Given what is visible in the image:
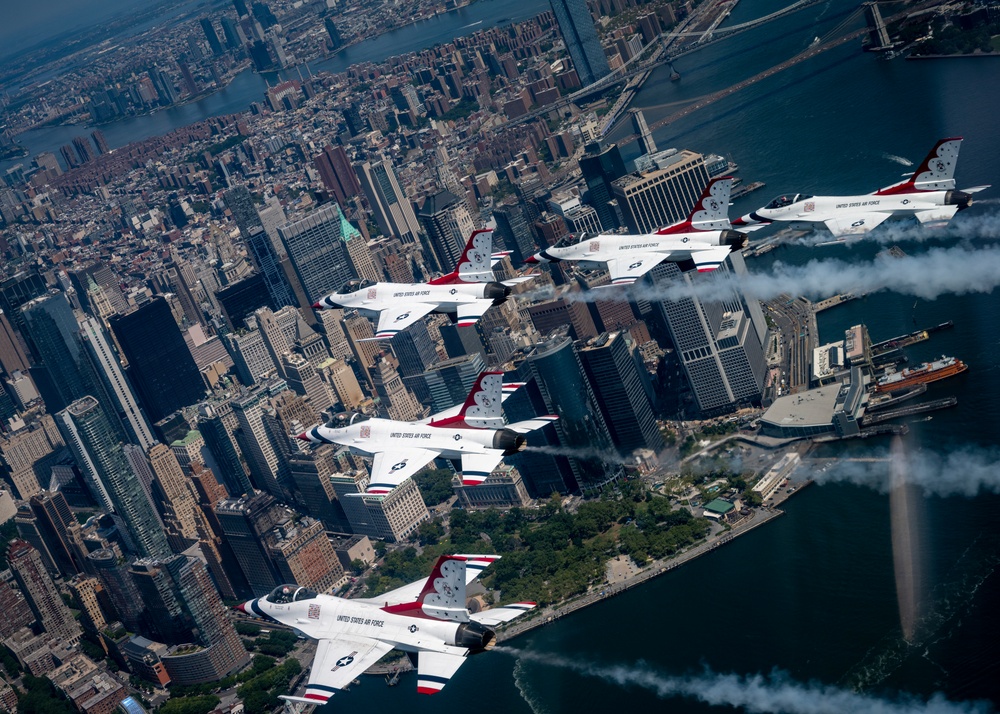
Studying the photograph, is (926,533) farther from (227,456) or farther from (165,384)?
(165,384)

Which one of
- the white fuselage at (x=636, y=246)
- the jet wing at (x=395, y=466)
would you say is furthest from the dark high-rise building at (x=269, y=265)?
the jet wing at (x=395, y=466)

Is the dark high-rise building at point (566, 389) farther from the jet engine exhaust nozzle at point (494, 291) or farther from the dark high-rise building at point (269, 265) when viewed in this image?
the dark high-rise building at point (269, 265)

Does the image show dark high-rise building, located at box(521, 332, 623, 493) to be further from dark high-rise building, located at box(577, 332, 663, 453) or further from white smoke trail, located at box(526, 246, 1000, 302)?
white smoke trail, located at box(526, 246, 1000, 302)

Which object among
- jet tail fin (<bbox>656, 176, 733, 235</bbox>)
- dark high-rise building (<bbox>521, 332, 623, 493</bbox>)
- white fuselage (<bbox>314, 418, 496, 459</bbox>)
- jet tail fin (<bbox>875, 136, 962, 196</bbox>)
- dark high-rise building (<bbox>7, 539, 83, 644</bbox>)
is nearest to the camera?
white fuselage (<bbox>314, 418, 496, 459</bbox>)

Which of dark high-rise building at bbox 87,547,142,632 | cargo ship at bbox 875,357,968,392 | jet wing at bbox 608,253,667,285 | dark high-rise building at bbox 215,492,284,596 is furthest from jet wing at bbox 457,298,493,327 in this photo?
dark high-rise building at bbox 87,547,142,632

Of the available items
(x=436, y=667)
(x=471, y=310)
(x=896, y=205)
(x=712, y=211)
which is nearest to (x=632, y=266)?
(x=712, y=211)

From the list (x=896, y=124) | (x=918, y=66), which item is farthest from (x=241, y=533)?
(x=918, y=66)
